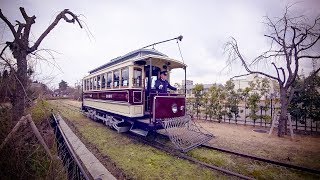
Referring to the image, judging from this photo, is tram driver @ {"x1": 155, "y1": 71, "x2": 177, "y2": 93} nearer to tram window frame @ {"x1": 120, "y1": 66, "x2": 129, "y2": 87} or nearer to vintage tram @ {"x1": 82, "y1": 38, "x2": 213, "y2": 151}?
vintage tram @ {"x1": 82, "y1": 38, "x2": 213, "y2": 151}

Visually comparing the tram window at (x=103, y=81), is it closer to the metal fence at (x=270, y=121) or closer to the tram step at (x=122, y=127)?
the tram step at (x=122, y=127)

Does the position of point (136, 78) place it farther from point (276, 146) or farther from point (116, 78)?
point (276, 146)

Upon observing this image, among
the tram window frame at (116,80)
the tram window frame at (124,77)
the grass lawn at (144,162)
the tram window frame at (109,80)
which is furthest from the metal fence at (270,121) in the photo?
the tram window frame at (109,80)

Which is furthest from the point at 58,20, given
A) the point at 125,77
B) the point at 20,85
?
the point at 125,77

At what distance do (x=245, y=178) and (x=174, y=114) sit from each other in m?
4.11

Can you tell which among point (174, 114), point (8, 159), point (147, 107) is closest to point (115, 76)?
point (147, 107)

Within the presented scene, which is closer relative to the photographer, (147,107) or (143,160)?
(143,160)

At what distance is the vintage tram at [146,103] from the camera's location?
7773 millimetres

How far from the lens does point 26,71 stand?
5230mm

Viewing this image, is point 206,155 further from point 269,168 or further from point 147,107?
point 147,107

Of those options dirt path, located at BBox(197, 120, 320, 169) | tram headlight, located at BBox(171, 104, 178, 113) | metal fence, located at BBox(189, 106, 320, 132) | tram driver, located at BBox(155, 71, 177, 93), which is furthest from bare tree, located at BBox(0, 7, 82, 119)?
metal fence, located at BBox(189, 106, 320, 132)

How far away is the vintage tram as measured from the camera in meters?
7.77

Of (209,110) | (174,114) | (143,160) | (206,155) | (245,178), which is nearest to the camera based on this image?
(245,178)

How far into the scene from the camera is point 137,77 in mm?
8984
